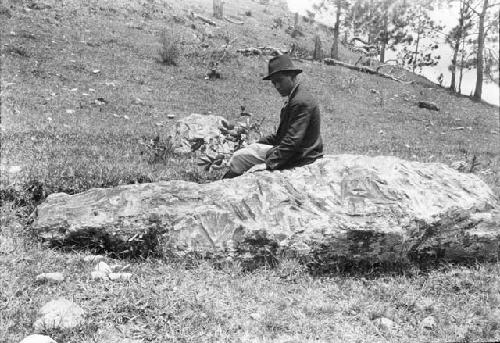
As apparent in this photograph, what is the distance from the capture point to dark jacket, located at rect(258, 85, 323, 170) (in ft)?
19.3

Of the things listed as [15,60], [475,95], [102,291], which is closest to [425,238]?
[102,291]

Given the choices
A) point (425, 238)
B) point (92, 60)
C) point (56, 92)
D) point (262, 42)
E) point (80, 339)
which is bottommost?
point (80, 339)

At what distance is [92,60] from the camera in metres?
16.9

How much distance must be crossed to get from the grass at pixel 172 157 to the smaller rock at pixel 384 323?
0.31ft

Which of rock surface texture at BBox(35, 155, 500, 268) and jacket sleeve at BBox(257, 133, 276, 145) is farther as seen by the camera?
jacket sleeve at BBox(257, 133, 276, 145)

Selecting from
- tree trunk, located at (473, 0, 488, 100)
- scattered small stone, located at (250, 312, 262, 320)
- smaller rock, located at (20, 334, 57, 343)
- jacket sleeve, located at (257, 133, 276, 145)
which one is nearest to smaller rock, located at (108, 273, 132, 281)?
smaller rock, located at (20, 334, 57, 343)

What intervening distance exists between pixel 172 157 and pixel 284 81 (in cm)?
380

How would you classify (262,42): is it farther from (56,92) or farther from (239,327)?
(239,327)

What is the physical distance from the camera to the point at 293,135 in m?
5.89

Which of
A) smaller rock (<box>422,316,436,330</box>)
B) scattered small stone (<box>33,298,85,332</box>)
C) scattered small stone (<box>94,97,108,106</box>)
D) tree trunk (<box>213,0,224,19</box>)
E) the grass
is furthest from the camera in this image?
tree trunk (<box>213,0,224,19</box>)

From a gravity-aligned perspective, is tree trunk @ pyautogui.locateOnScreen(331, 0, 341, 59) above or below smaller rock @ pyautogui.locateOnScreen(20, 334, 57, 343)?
above

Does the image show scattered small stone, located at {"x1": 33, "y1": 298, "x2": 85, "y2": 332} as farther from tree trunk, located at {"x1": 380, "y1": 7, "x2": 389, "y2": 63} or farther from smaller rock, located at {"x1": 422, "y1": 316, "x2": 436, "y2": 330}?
tree trunk, located at {"x1": 380, "y1": 7, "x2": 389, "y2": 63}

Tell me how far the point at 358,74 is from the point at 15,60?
17.2 m

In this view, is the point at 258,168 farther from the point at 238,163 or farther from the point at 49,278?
the point at 49,278
